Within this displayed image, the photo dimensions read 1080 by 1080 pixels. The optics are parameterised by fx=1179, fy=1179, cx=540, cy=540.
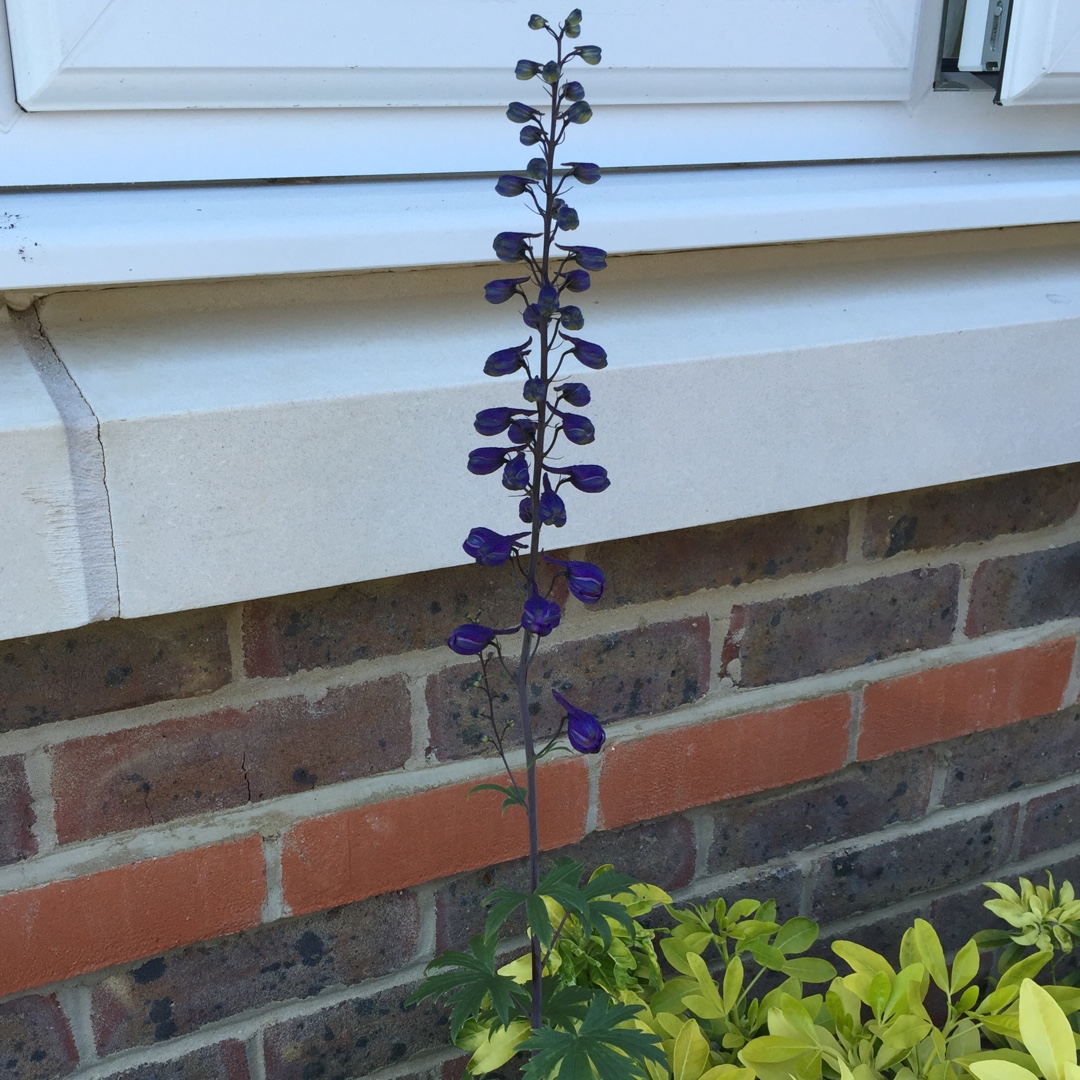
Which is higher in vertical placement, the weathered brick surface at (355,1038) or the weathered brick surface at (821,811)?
the weathered brick surface at (821,811)

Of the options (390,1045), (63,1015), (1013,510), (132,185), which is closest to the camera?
(132,185)

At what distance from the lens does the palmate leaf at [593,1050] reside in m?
0.61

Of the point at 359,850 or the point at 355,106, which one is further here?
the point at 359,850

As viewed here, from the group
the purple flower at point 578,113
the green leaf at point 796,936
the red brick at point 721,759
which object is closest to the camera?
the purple flower at point 578,113

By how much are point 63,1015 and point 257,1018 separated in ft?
0.49

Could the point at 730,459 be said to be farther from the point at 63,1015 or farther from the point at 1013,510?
the point at 63,1015

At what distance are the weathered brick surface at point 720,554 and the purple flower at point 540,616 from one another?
0.35 m

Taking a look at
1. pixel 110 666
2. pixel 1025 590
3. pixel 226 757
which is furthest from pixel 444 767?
pixel 1025 590

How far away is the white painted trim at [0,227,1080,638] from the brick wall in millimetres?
90

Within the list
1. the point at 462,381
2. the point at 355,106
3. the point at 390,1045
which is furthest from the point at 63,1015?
the point at 355,106

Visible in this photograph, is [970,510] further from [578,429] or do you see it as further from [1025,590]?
[578,429]

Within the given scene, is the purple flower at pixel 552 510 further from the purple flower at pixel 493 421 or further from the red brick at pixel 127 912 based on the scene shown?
the red brick at pixel 127 912

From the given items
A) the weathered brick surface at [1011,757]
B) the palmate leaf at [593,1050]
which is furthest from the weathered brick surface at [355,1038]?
the weathered brick surface at [1011,757]

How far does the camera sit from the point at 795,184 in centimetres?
94
